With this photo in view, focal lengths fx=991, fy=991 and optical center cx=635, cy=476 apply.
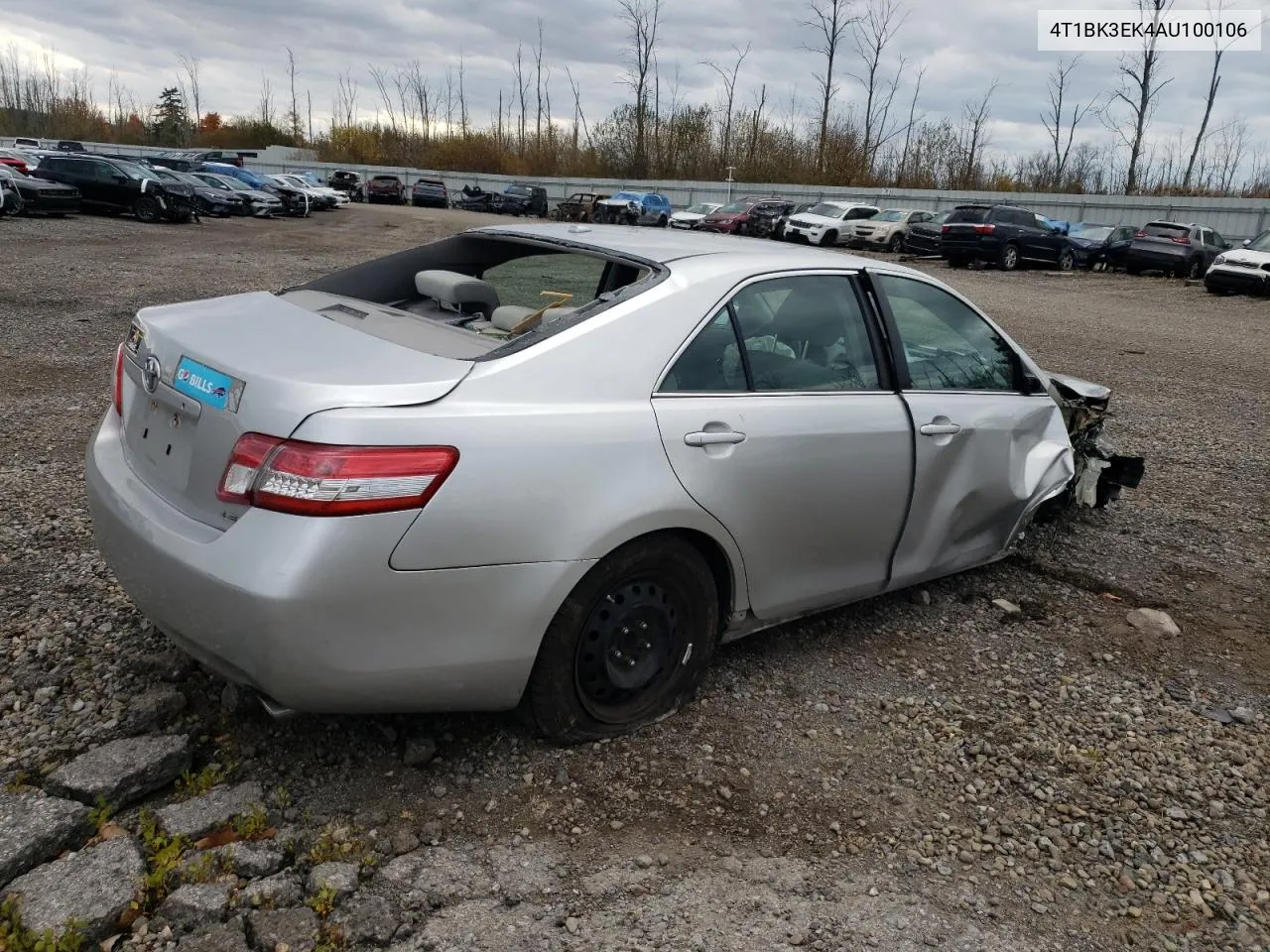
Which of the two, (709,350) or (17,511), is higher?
(709,350)

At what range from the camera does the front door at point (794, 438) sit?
2936 mm

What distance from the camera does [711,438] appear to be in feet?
9.50

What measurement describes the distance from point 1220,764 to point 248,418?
311cm

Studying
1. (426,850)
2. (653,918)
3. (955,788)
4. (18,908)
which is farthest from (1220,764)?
(18,908)

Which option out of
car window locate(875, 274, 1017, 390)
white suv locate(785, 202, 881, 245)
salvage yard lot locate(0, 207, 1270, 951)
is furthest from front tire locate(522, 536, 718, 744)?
white suv locate(785, 202, 881, 245)

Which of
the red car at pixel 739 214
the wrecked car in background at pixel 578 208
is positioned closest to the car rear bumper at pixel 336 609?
the red car at pixel 739 214

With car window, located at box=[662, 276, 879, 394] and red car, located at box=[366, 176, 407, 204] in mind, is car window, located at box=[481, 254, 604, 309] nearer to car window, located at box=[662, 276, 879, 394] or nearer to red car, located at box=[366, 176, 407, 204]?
car window, located at box=[662, 276, 879, 394]

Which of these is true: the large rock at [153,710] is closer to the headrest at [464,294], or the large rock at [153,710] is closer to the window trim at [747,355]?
the headrest at [464,294]

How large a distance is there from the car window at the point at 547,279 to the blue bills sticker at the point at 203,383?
1.17 metres

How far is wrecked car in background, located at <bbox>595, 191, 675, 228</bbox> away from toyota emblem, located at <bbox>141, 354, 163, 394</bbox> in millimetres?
34165

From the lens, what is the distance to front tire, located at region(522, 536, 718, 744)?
2723mm

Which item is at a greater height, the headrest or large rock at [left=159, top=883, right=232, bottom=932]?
the headrest

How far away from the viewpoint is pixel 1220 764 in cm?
317

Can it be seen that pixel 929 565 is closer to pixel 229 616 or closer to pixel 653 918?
pixel 653 918
